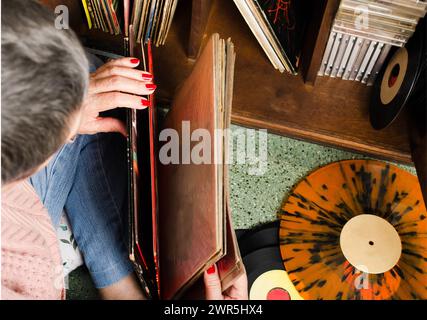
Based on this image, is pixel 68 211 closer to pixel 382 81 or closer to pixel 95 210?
pixel 95 210

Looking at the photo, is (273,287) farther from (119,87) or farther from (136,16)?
(136,16)

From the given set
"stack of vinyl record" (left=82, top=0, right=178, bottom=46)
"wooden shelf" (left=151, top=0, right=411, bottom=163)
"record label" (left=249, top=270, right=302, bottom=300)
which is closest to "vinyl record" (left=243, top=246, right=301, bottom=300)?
"record label" (left=249, top=270, right=302, bottom=300)

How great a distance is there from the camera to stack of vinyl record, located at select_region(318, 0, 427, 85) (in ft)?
2.99

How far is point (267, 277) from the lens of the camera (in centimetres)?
105

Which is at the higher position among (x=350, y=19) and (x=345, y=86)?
(x=350, y=19)

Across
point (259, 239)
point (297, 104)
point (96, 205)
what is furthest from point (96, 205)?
Answer: point (297, 104)

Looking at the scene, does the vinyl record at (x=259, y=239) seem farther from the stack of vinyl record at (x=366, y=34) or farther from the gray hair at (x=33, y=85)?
the gray hair at (x=33, y=85)

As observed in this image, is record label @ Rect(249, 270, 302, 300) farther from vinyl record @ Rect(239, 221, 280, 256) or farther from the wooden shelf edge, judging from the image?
the wooden shelf edge

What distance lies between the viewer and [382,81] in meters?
1.09

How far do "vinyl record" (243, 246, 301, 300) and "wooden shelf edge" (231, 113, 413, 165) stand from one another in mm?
278

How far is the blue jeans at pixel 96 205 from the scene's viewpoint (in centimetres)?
98

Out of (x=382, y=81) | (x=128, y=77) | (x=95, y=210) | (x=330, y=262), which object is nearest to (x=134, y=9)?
(x=128, y=77)

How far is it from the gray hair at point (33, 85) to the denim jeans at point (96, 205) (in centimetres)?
42

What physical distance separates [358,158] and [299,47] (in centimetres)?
30
